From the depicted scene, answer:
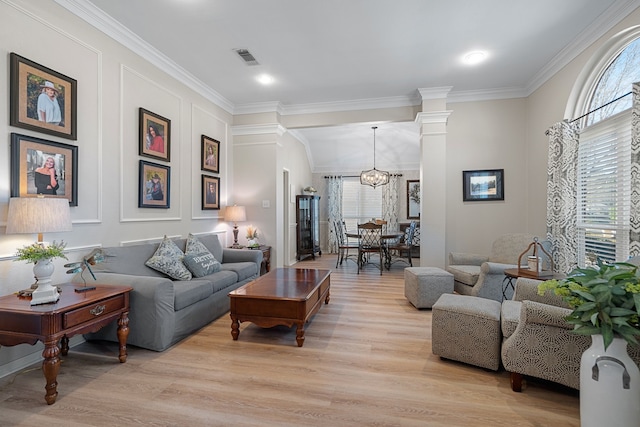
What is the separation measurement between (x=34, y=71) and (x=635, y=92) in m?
4.65

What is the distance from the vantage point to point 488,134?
4.66 meters

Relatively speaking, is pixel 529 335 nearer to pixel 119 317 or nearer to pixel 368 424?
pixel 368 424

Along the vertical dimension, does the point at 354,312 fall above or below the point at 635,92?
below

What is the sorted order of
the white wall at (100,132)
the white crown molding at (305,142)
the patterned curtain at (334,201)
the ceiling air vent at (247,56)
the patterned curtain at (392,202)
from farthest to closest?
1. the patterned curtain at (334,201)
2. the patterned curtain at (392,202)
3. the white crown molding at (305,142)
4. the ceiling air vent at (247,56)
5. the white wall at (100,132)

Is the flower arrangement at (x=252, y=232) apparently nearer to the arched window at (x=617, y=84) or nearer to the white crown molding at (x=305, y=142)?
the white crown molding at (x=305, y=142)

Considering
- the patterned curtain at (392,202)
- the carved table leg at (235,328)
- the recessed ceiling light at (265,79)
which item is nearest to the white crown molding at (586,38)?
the recessed ceiling light at (265,79)

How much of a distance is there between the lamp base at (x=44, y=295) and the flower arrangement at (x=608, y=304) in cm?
307

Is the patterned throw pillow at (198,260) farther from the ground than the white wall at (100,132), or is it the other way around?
the white wall at (100,132)

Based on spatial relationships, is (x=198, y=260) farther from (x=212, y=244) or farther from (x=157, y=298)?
(x=157, y=298)

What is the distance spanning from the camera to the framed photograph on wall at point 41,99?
2.28 meters

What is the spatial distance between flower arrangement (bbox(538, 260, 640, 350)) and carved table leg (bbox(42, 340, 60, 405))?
296 cm

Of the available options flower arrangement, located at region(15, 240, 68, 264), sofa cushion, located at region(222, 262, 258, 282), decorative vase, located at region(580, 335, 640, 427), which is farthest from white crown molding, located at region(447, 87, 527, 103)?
flower arrangement, located at region(15, 240, 68, 264)

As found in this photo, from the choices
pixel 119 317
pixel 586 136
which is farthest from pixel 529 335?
pixel 119 317

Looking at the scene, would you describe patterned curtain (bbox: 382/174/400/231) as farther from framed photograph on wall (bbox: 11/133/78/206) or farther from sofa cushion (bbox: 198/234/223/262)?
framed photograph on wall (bbox: 11/133/78/206)
